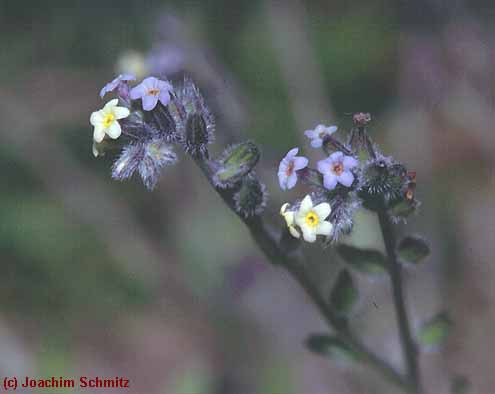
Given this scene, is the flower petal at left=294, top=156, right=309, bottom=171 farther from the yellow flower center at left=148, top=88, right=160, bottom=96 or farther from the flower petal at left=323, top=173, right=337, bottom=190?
the yellow flower center at left=148, top=88, right=160, bottom=96

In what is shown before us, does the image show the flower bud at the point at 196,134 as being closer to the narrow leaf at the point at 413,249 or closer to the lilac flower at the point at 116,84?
the lilac flower at the point at 116,84

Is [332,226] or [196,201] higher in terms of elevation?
[196,201]

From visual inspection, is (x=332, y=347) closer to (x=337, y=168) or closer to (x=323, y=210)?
(x=323, y=210)

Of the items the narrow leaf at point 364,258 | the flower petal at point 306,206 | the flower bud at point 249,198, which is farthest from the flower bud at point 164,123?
the narrow leaf at point 364,258

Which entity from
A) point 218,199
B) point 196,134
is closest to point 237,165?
point 196,134

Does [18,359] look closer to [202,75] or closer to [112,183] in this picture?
[112,183]

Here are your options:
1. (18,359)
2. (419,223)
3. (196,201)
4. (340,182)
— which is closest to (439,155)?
(419,223)

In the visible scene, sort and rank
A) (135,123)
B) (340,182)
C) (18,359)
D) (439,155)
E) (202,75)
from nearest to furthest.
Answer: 1. (340,182)
2. (135,123)
3. (202,75)
4. (18,359)
5. (439,155)
